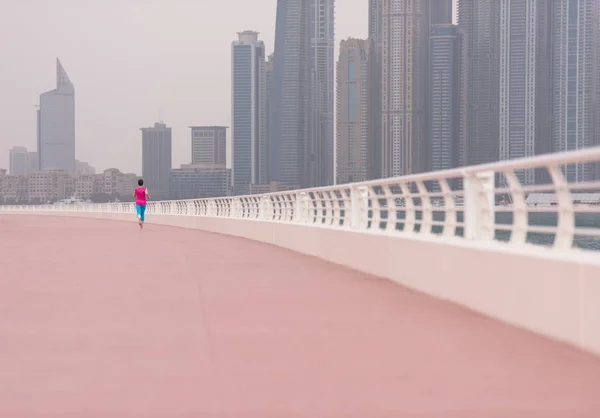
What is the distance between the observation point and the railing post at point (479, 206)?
11.2 metres

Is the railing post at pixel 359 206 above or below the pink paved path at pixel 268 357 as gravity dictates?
above

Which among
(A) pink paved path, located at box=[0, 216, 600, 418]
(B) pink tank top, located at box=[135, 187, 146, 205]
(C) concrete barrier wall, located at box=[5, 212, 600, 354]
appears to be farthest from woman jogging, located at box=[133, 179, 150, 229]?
(A) pink paved path, located at box=[0, 216, 600, 418]

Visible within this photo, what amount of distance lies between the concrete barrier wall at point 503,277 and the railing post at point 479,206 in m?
0.23

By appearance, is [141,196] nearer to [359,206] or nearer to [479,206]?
[359,206]

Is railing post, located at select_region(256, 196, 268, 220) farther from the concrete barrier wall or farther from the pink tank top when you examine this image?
the concrete barrier wall

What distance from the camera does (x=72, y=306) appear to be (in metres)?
10.7

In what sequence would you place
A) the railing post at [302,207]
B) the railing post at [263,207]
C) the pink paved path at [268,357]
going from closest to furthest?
the pink paved path at [268,357], the railing post at [302,207], the railing post at [263,207]

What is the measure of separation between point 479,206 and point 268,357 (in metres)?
4.79

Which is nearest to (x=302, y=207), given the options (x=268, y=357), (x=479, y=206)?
(x=479, y=206)

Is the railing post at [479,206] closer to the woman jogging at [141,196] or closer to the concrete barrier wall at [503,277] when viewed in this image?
the concrete barrier wall at [503,277]

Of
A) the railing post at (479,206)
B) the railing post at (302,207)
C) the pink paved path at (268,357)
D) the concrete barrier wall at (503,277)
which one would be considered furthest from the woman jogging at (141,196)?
the railing post at (479,206)

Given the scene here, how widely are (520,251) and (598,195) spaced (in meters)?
2.34

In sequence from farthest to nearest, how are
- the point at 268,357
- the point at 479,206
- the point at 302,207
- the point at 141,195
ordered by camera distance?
the point at 141,195 → the point at 302,207 → the point at 479,206 → the point at 268,357

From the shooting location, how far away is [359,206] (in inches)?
732
